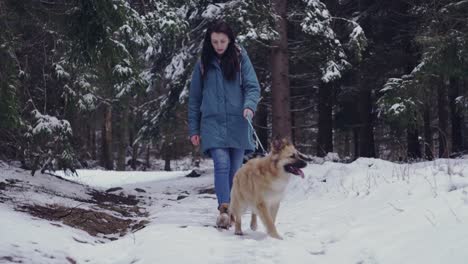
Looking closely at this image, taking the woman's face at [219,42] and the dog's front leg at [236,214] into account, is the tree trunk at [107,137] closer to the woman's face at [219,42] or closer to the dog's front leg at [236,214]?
the woman's face at [219,42]

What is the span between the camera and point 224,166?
5.64 m

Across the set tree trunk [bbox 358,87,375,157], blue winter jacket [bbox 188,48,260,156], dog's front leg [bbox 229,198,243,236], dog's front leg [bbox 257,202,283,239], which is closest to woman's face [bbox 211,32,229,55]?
blue winter jacket [bbox 188,48,260,156]

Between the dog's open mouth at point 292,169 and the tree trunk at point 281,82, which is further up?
the tree trunk at point 281,82

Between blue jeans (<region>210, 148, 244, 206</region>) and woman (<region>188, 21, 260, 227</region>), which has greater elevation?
woman (<region>188, 21, 260, 227</region>)

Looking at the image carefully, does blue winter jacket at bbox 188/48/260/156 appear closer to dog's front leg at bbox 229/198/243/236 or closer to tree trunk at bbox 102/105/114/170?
dog's front leg at bbox 229/198/243/236

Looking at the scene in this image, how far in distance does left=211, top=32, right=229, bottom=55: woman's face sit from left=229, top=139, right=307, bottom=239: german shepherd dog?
136 centimetres

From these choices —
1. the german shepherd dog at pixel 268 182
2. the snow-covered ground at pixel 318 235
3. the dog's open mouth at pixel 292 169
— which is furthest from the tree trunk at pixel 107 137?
the dog's open mouth at pixel 292 169

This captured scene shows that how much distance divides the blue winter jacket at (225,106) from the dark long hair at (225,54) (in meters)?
0.06

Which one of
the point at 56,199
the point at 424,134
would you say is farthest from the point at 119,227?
the point at 424,134

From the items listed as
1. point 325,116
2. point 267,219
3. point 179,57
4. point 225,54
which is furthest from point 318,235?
point 325,116

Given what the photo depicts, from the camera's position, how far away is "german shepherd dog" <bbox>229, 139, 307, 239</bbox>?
5.00 meters

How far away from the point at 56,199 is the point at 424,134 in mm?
16934

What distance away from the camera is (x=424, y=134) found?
20344 millimetres

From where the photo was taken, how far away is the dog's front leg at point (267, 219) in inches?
193
